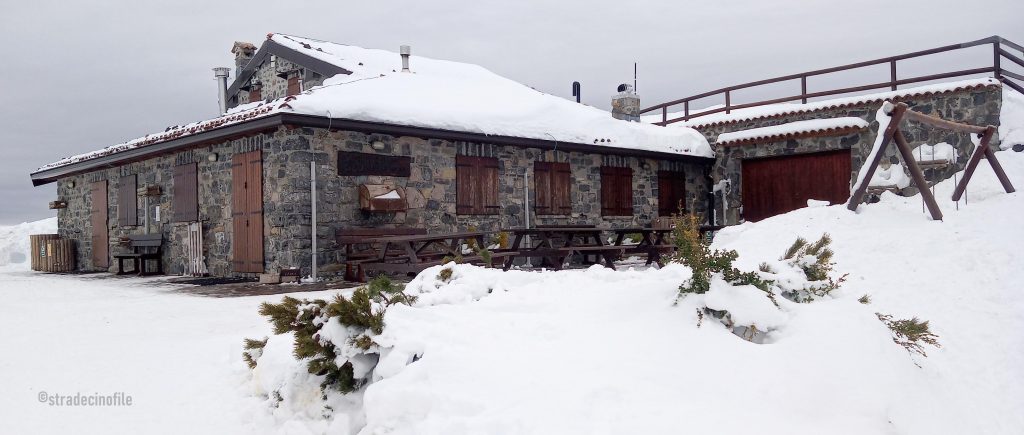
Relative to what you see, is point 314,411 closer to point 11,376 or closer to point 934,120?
point 11,376

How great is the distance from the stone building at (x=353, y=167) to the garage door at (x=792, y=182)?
1.08 meters

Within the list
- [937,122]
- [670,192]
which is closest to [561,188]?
[670,192]

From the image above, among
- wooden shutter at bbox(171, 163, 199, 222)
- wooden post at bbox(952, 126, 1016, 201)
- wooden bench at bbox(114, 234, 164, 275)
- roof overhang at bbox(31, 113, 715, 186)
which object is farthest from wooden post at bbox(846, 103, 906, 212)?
wooden bench at bbox(114, 234, 164, 275)

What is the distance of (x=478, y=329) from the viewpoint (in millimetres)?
3789

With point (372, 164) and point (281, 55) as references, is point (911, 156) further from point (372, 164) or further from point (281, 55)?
point (281, 55)

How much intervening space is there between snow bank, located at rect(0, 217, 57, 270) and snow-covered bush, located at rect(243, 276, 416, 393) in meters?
21.4

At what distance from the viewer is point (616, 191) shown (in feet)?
→ 45.9

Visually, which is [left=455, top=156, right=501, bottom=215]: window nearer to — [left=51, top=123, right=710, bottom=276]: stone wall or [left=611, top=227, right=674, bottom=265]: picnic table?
[left=51, top=123, right=710, bottom=276]: stone wall

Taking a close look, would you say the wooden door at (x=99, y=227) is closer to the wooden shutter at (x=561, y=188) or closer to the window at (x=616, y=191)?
the wooden shutter at (x=561, y=188)

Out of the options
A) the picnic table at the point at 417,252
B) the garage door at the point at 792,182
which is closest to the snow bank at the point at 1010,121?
the garage door at the point at 792,182

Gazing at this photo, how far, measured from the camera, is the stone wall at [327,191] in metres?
10.1

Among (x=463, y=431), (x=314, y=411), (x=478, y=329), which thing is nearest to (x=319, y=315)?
(x=314, y=411)

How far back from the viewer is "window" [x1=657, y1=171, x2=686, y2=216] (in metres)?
14.8

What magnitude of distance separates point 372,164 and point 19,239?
62.7 feet
